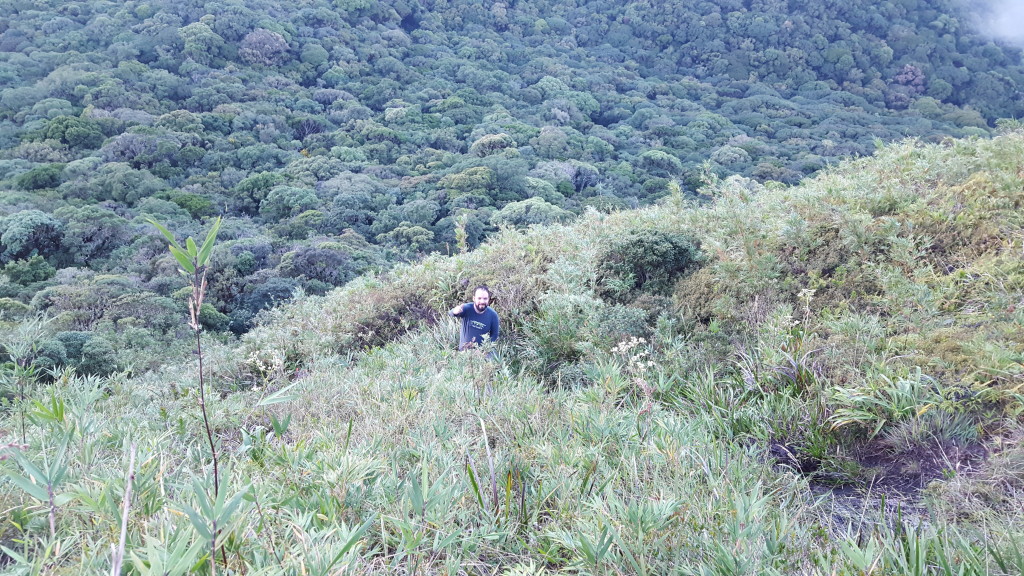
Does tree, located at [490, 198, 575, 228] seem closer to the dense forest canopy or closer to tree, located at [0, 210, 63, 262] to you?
the dense forest canopy

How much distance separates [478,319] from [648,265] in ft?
7.41

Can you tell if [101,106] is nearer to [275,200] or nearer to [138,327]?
[275,200]

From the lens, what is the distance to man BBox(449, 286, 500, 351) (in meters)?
5.75

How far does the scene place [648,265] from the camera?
6.68m

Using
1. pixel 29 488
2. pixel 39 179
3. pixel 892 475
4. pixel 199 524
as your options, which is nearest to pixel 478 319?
pixel 892 475

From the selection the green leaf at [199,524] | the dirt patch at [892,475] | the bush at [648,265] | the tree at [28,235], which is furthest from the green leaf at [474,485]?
the tree at [28,235]

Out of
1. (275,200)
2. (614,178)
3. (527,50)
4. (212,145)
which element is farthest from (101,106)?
(527,50)

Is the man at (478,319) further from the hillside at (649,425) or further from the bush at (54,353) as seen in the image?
the bush at (54,353)

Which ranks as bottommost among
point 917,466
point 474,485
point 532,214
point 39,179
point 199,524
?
point 39,179

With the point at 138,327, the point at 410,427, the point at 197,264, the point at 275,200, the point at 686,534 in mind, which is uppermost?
the point at 197,264

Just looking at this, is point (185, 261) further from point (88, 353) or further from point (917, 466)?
point (88, 353)

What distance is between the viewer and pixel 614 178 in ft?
102

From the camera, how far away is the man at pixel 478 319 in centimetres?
575

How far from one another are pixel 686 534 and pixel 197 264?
182cm
